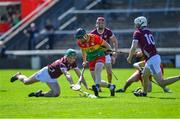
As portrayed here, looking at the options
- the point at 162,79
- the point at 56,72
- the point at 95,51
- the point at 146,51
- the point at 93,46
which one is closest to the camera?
the point at 146,51

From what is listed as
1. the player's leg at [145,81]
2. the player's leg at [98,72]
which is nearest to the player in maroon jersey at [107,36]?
the player's leg at [98,72]

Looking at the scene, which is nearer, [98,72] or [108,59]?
[98,72]

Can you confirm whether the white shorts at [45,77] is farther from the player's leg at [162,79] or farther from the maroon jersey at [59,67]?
the player's leg at [162,79]

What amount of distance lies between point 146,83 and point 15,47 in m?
29.1

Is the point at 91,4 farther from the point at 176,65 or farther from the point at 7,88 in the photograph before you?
the point at 7,88

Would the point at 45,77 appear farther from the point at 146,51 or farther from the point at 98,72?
the point at 146,51

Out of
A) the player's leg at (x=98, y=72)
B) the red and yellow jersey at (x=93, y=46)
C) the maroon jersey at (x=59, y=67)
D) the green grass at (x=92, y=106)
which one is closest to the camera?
the green grass at (x=92, y=106)

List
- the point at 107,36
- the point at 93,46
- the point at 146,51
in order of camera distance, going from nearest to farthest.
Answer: the point at 146,51, the point at 93,46, the point at 107,36

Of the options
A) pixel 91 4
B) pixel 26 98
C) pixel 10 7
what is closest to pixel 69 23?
pixel 91 4

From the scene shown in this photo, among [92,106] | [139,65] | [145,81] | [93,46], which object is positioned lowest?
[92,106]

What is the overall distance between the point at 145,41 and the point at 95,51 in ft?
5.48

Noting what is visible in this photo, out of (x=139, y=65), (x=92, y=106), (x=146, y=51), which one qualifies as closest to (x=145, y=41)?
(x=146, y=51)

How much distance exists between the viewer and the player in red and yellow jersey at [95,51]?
22.4 meters

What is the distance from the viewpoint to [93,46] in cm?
2292
